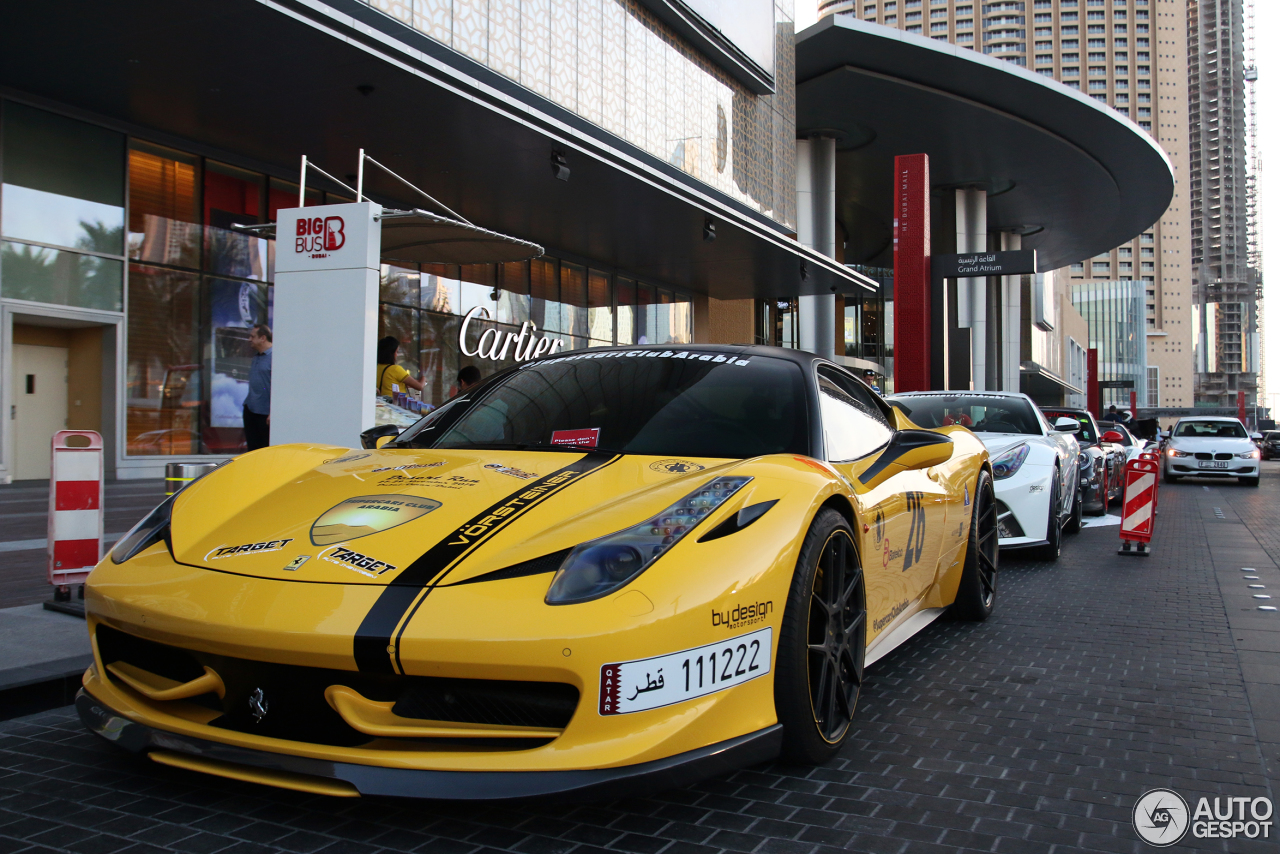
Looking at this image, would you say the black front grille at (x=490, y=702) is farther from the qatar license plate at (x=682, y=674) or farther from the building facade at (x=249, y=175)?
the building facade at (x=249, y=175)

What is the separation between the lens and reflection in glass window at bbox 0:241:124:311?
12000 millimetres

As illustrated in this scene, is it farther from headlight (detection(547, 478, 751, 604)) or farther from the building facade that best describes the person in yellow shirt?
headlight (detection(547, 478, 751, 604))

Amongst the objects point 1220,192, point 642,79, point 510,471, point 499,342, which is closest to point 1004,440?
point 510,471

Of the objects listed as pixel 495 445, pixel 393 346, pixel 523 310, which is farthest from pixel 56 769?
pixel 523 310

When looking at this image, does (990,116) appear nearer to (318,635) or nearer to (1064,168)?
(1064,168)

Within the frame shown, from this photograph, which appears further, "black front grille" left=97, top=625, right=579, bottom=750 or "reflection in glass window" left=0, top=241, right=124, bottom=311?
"reflection in glass window" left=0, top=241, right=124, bottom=311

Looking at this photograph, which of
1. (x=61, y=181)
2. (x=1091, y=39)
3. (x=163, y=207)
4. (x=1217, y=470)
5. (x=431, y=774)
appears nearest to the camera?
(x=431, y=774)

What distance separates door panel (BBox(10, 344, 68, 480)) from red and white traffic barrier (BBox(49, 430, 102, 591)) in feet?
29.2

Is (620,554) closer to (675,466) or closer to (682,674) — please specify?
(682,674)

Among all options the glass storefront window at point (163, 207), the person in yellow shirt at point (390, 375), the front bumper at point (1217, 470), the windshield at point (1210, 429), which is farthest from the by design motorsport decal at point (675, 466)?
the windshield at point (1210, 429)

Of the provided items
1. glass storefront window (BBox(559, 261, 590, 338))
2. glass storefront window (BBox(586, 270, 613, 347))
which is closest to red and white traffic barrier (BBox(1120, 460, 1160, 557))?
glass storefront window (BBox(559, 261, 590, 338))

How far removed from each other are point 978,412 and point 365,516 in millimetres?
7078

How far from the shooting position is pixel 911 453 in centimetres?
382

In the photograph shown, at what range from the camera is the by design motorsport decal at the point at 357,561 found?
2.46 m
